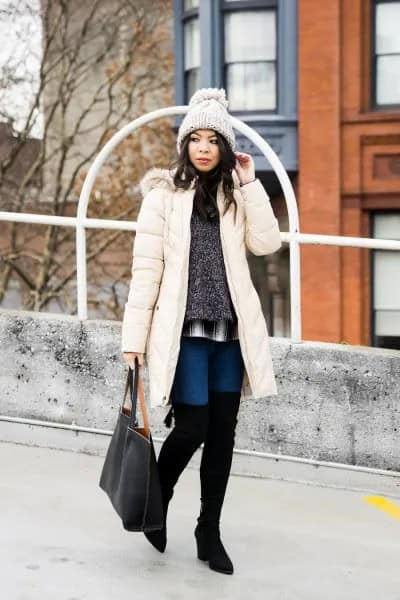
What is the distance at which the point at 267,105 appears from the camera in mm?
12992

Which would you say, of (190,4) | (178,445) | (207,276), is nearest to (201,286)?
(207,276)

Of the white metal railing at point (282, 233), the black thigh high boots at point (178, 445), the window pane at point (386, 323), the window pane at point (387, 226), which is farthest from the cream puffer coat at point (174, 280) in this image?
the window pane at point (387, 226)

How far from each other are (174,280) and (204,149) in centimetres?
51

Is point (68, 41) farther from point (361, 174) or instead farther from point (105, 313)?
point (361, 174)

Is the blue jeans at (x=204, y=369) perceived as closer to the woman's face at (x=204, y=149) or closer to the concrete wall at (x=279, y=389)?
the woman's face at (x=204, y=149)

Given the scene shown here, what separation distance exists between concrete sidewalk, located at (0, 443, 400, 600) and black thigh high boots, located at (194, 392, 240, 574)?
7 centimetres

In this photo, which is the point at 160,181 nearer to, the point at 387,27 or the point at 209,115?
the point at 209,115

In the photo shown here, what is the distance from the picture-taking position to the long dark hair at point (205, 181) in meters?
3.70

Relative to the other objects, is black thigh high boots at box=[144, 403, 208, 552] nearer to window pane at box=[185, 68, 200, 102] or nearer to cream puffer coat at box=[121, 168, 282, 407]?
cream puffer coat at box=[121, 168, 282, 407]

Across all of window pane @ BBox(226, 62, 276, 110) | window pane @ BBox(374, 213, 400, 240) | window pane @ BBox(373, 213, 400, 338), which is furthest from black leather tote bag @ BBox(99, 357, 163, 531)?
window pane @ BBox(226, 62, 276, 110)

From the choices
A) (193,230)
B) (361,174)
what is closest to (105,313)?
(361,174)

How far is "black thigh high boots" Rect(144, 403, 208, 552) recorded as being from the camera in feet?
12.0

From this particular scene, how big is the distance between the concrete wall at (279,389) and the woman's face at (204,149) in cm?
157

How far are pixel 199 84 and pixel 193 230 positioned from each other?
1026 cm
